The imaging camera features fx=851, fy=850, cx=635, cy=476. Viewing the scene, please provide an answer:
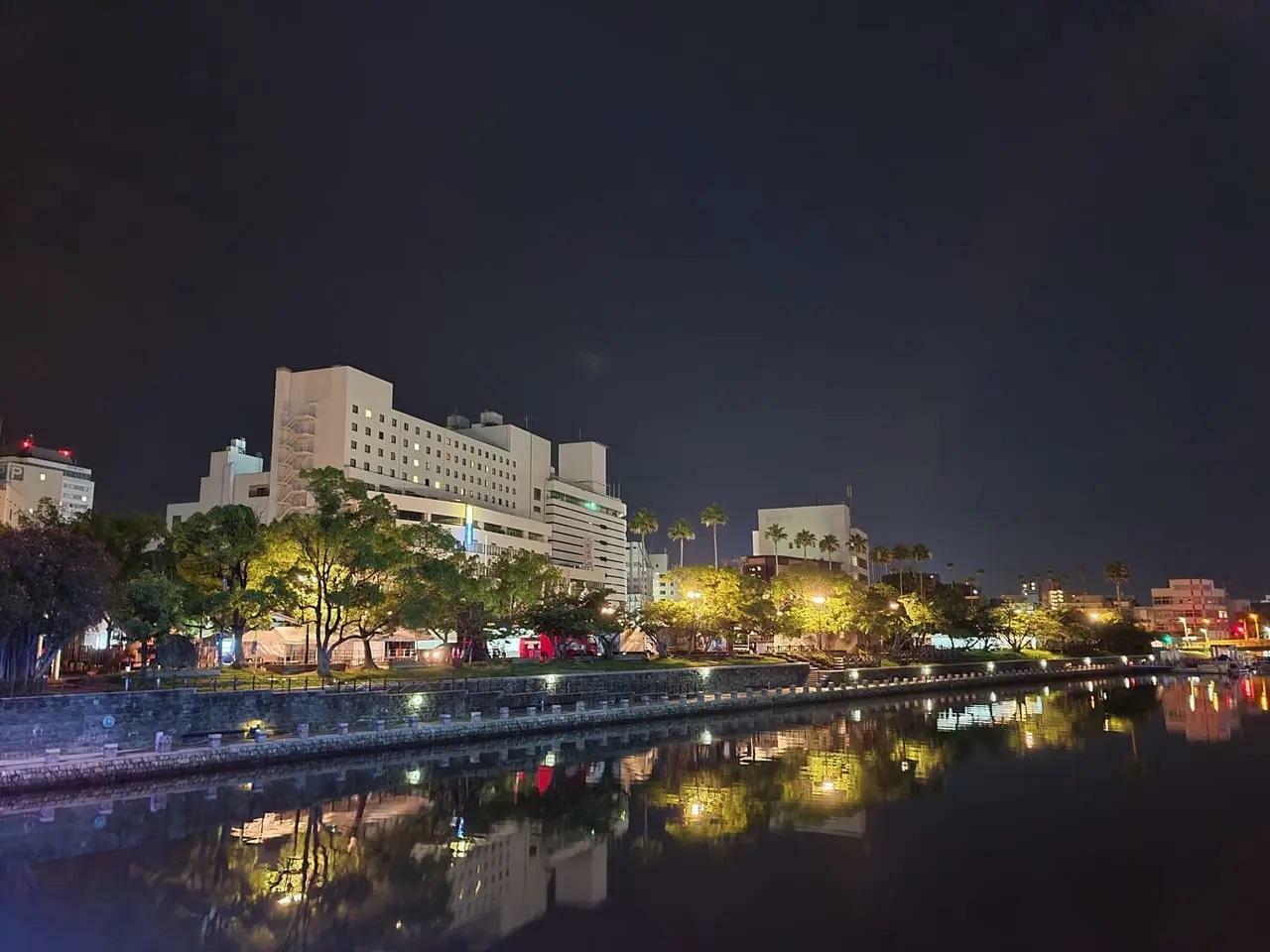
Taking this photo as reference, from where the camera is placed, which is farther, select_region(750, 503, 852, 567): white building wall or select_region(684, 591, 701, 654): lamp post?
select_region(750, 503, 852, 567): white building wall

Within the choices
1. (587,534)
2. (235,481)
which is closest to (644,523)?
(587,534)

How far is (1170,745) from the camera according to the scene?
44.8 metres

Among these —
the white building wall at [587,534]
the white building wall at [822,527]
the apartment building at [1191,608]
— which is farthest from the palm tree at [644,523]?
the apartment building at [1191,608]

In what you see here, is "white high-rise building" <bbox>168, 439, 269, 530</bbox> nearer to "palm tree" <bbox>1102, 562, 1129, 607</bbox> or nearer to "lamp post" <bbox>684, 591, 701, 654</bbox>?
"lamp post" <bbox>684, 591, 701, 654</bbox>

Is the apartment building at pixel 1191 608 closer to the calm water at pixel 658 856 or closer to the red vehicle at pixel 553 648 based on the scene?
the red vehicle at pixel 553 648

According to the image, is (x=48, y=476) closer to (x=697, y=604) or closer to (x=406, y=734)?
(x=697, y=604)

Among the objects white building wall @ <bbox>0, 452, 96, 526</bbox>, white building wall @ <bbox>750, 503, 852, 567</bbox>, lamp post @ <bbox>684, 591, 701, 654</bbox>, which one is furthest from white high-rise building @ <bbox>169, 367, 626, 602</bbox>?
white building wall @ <bbox>750, 503, 852, 567</bbox>

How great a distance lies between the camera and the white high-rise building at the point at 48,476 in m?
137

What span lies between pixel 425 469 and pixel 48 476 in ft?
250

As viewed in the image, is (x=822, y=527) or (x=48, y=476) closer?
(x=48, y=476)

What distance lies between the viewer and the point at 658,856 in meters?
22.6

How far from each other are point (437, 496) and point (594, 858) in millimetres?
95809

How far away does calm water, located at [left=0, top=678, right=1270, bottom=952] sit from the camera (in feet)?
55.8

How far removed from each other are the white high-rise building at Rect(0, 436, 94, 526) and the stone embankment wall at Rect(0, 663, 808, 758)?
112891 millimetres
